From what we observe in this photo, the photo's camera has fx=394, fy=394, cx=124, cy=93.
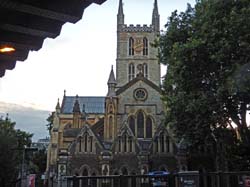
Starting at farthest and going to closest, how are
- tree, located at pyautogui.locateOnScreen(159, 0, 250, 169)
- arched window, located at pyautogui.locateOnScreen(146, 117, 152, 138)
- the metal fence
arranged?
arched window, located at pyautogui.locateOnScreen(146, 117, 152, 138) → tree, located at pyautogui.locateOnScreen(159, 0, 250, 169) → the metal fence

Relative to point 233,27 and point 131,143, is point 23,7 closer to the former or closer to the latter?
point 233,27

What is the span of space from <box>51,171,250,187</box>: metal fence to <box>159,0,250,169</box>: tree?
9436 mm

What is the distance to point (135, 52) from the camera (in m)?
73.4

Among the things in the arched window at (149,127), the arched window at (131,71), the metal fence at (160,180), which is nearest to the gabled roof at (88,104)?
the arched window at (131,71)

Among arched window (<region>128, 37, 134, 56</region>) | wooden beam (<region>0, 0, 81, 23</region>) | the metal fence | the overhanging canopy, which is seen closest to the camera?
wooden beam (<region>0, 0, 81, 23</region>)

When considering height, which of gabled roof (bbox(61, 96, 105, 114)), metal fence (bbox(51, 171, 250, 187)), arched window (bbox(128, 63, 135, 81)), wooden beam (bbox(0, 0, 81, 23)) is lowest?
metal fence (bbox(51, 171, 250, 187))

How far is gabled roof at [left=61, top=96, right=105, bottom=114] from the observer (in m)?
74.5

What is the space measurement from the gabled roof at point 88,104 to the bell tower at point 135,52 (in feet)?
23.3

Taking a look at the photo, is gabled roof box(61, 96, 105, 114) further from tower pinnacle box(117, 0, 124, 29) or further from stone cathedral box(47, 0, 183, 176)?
tower pinnacle box(117, 0, 124, 29)

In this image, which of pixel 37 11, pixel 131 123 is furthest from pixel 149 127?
pixel 37 11

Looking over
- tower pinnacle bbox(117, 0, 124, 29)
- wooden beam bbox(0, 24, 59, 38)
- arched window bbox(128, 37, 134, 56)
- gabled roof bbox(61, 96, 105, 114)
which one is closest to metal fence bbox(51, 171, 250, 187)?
wooden beam bbox(0, 24, 59, 38)

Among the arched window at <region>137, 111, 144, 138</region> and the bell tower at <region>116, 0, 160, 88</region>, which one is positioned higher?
the bell tower at <region>116, 0, 160, 88</region>

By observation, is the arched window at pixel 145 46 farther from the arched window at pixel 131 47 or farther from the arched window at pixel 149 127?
the arched window at pixel 149 127

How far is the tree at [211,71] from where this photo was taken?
76.7 feet
